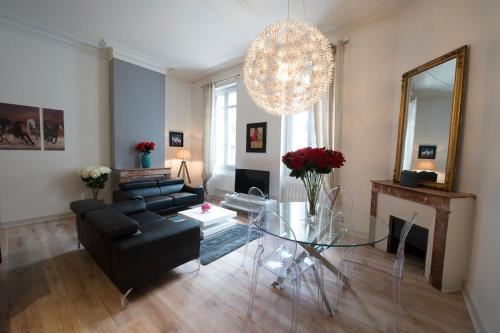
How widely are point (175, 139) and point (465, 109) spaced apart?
5699mm

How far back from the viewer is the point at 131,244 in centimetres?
175

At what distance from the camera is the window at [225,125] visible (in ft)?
17.3

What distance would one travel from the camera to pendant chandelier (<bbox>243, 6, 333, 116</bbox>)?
78.2 inches

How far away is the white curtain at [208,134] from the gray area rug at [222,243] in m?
2.43

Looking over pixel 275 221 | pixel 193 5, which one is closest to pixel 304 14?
pixel 193 5

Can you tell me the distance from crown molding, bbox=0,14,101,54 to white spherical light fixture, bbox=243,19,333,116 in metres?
3.90

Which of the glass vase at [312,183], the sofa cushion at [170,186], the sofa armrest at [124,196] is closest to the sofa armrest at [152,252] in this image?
the glass vase at [312,183]

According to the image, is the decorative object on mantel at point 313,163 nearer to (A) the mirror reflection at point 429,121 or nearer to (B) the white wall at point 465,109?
(B) the white wall at point 465,109

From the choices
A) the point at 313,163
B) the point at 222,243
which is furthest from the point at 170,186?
the point at 313,163

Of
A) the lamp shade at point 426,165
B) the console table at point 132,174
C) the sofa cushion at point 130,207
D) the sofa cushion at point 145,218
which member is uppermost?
the lamp shade at point 426,165

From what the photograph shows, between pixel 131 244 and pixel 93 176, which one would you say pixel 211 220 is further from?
pixel 93 176

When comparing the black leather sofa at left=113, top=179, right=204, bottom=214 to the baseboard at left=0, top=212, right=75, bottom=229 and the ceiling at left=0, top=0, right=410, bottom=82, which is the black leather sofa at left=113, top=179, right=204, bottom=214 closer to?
the baseboard at left=0, top=212, right=75, bottom=229

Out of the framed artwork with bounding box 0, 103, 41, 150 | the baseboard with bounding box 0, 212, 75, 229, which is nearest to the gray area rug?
the baseboard with bounding box 0, 212, 75, 229

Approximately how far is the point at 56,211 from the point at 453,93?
639 cm
